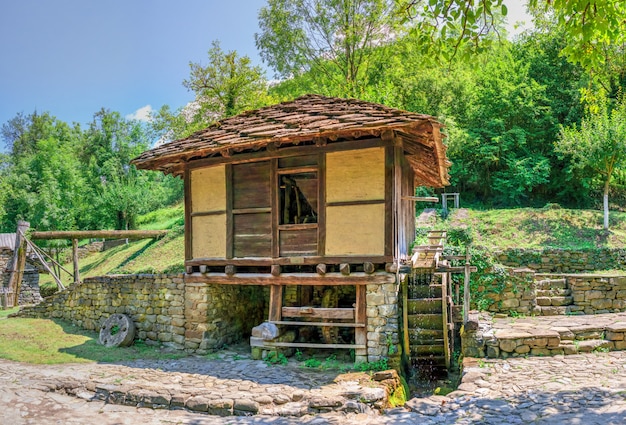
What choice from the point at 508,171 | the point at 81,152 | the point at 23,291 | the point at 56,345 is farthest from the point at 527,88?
the point at 81,152

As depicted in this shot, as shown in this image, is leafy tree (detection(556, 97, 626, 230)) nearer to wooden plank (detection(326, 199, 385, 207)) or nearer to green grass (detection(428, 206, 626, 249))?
green grass (detection(428, 206, 626, 249))

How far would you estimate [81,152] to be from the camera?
38.5 m

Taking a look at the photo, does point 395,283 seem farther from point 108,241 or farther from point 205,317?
point 108,241

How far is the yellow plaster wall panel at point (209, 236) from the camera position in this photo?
1003cm

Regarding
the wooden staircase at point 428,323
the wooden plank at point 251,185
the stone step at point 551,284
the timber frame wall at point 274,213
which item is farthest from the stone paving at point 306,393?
the stone step at point 551,284

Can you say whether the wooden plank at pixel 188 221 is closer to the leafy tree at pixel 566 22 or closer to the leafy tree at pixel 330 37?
the leafy tree at pixel 566 22

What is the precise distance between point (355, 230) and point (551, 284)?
612cm

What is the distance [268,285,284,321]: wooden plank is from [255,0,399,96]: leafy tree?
13319mm

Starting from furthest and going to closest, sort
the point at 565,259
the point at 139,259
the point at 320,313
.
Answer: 1. the point at 139,259
2. the point at 565,259
3. the point at 320,313

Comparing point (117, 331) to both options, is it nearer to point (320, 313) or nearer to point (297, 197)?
point (320, 313)

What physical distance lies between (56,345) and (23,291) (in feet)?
38.0

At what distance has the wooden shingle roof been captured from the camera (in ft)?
27.2

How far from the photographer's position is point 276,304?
9.48m

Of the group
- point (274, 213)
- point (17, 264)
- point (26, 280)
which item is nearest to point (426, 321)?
point (274, 213)
